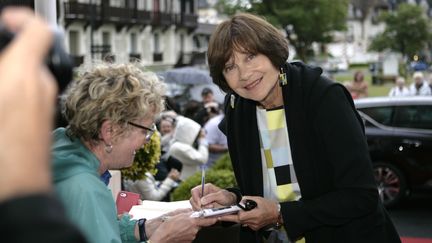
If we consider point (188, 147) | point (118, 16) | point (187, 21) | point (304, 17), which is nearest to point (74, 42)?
point (118, 16)

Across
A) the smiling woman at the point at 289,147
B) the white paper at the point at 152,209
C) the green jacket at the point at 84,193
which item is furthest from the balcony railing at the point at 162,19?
the green jacket at the point at 84,193

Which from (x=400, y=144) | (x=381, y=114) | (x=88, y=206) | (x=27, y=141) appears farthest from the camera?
(x=381, y=114)

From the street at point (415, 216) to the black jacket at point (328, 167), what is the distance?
18.1ft

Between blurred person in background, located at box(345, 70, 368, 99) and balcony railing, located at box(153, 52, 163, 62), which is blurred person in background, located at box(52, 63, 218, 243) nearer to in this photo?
blurred person in background, located at box(345, 70, 368, 99)

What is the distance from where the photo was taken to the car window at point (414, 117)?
9.77 meters

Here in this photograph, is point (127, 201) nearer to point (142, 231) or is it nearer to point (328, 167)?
point (142, 231)

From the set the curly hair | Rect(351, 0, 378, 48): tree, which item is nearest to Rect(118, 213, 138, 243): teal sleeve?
the curly hair

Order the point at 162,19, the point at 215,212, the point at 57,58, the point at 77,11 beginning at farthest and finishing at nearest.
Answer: the point at 162,19 < the point at 77,11 < the point at 215,212 < the point at 57,58

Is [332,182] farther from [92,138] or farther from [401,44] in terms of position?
[401,44]

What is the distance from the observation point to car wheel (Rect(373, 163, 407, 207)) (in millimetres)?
9883

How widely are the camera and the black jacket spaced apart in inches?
62.0

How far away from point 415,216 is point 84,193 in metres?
8.19

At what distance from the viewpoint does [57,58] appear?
102cm

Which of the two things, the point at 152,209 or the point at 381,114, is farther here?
the point at 381,114
